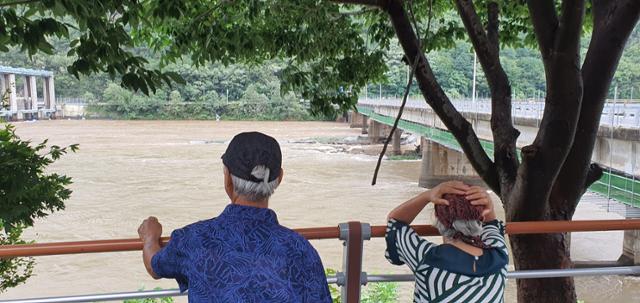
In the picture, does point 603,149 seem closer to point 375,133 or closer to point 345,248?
point 345,248

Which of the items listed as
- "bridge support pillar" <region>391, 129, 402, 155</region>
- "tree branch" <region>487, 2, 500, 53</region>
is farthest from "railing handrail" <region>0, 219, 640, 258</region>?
"bridge support pillar" <region>391, 129, 402, 155</region>

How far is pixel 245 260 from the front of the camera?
122 cm

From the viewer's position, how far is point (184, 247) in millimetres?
1285

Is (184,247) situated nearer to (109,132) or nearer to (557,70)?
(557,70)

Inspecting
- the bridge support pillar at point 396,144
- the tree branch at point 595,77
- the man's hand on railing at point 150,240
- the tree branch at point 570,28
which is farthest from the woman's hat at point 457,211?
the bridge support pillar at point 396,144

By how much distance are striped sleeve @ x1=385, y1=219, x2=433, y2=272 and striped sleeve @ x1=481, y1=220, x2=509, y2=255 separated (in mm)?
159

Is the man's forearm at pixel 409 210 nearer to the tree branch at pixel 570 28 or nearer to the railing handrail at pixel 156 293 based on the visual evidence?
the railing handrail at pixel 156 293

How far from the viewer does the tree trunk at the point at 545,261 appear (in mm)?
3139

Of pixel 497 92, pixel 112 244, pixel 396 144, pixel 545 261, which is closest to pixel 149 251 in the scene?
pixel 112 244

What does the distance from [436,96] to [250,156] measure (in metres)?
2.34

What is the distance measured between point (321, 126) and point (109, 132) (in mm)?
19950

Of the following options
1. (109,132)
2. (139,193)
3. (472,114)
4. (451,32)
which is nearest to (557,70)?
(451,32)

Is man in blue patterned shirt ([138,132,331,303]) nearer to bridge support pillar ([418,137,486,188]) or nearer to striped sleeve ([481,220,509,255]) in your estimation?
striped sleeve ([481,220,509,255])

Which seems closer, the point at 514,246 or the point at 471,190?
the point at 471,190
